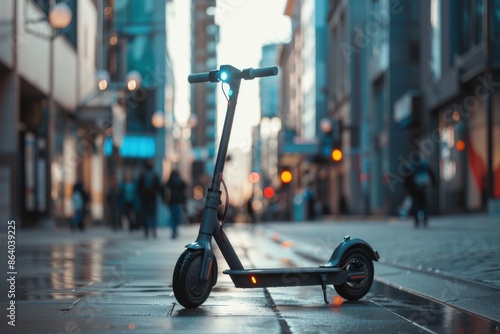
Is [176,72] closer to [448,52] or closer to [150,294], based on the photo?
[448,52]

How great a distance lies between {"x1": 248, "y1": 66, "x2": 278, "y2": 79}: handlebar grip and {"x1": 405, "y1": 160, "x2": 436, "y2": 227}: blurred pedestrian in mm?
17279

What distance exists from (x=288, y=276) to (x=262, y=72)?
1.51m

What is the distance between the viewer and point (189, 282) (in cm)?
681

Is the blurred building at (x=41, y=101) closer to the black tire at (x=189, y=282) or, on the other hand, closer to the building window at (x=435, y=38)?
the building window at (x=435, y=38)

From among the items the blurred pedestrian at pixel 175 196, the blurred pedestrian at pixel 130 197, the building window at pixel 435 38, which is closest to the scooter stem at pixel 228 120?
the blurred pedestrian at pixel 175 196

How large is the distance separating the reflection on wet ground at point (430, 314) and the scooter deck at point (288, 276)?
38 cm

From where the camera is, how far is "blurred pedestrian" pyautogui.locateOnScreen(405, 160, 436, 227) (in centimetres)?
2412

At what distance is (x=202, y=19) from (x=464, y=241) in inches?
5642

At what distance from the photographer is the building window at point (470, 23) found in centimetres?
3322

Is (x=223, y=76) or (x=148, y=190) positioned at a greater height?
(x=223, y=76)

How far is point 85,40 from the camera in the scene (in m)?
42.1

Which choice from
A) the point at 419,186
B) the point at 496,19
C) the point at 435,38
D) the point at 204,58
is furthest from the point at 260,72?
the point at 204,58

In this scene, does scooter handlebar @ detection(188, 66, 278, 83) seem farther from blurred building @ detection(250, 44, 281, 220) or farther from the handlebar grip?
blurred building @ detection(250, 44, 281, 220)

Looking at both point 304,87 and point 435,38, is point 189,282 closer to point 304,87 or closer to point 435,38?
point 435,38
